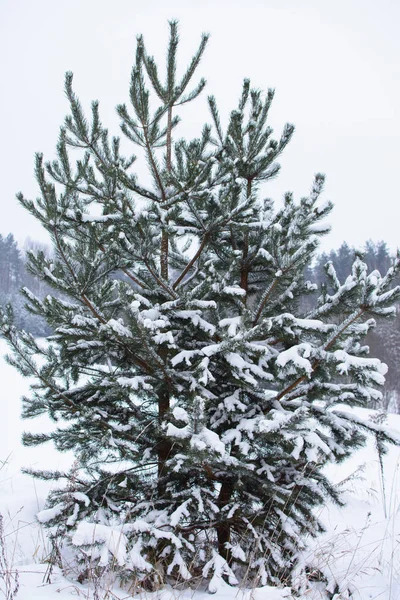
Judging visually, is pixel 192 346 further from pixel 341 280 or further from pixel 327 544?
pixel 341 280

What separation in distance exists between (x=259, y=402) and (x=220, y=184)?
2108 millimetres

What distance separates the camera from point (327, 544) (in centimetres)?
441

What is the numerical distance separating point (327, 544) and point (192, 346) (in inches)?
108

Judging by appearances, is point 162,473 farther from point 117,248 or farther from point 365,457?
point 365,457

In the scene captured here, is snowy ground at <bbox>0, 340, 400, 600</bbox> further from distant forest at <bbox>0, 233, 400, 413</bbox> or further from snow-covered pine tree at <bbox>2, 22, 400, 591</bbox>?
distant forest at <bbox>0, 233, 400, 413</bbox>

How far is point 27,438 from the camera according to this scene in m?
3.46

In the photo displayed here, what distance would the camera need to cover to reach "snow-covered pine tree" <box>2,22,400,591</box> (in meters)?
3.04

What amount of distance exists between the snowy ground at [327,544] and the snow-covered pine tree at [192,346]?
1.07 feet

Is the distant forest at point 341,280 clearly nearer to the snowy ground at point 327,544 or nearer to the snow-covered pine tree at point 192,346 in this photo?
the snow-covered pine tree at point 192,346

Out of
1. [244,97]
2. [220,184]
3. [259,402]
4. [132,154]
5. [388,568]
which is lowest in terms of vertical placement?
[388,568]

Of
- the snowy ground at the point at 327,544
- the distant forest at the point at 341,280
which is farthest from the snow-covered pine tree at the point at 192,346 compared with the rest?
the distant forest at the point at 341,280

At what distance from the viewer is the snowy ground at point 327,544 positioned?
91.2 inches

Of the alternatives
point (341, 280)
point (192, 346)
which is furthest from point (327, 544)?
point (341, 280)

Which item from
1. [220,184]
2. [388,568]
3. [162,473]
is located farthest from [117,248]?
[388,568]
